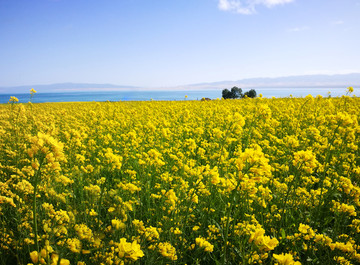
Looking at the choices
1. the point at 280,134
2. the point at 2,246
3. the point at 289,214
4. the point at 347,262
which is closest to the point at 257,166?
the point at 347,262

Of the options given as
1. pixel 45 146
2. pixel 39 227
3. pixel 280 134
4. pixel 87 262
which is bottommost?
pixel 87 262

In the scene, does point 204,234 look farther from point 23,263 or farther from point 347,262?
point 23,263

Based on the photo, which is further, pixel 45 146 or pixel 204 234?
pixel 204 234

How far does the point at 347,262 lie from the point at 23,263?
2802mm

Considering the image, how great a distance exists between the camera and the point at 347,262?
1.69 metres

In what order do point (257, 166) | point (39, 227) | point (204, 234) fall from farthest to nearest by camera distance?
point (204, 234) < point (39, 227) < point (257, 166)

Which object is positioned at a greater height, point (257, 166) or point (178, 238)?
point (257, 166)

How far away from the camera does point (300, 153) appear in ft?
6.30

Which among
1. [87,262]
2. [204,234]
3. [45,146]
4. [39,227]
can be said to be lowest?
[204,234]

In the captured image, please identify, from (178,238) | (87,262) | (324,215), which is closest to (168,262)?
(178,238)

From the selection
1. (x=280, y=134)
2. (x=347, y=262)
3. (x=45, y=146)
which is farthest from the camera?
(x=280, y=134)

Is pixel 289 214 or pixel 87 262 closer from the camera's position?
pixel 87 262

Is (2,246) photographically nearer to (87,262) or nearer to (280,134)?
(87,262)

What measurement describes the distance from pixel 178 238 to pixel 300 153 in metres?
1.46
